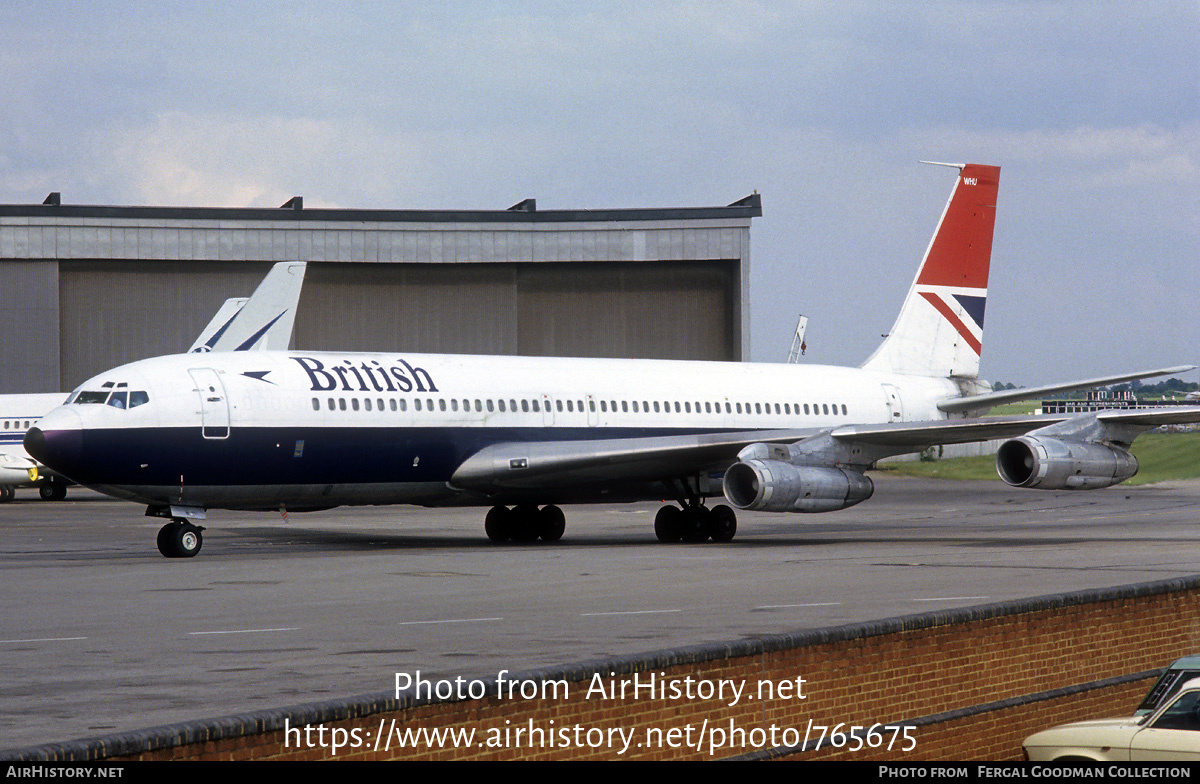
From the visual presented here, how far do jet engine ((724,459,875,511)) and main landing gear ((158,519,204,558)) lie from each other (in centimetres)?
975

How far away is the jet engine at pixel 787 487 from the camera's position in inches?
1032

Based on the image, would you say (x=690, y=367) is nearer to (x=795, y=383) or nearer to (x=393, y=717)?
(x=795, y=383)

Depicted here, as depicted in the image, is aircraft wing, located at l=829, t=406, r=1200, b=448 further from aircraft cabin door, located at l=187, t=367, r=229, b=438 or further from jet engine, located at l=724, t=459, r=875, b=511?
aircraft cabin door, located at l=187, t=367, r=229, b=438

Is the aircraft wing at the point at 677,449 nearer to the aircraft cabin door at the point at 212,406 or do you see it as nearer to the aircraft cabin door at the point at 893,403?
the aircraft cabin door at the point at 212,406

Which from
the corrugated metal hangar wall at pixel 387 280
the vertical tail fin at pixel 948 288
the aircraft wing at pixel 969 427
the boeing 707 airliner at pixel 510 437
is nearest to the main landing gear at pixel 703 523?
the boeing 707 airliner at pixel 510 437

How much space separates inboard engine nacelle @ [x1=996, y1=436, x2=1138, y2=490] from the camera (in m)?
27.0

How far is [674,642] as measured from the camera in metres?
13.8

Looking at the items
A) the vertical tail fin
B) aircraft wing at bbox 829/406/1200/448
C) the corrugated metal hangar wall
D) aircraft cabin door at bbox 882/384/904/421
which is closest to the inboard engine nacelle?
aircraft wing at bbox 829/406/1200/448

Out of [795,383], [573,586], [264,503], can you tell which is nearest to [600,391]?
[795,383]
